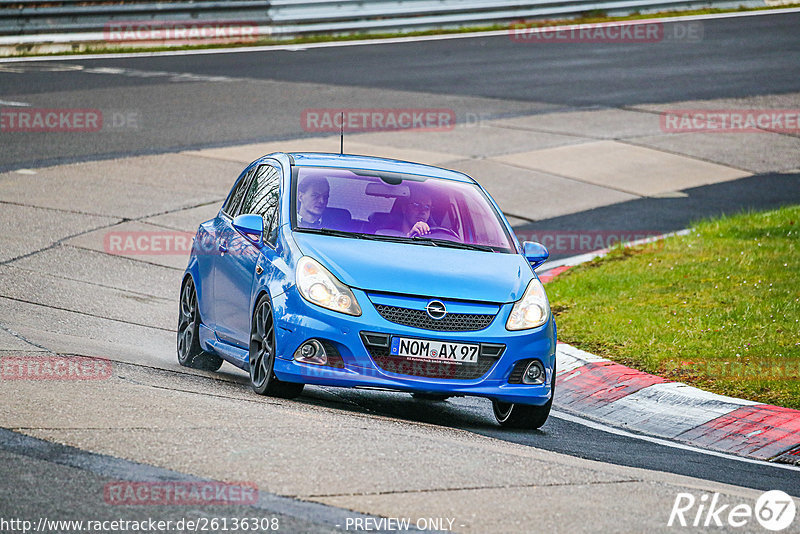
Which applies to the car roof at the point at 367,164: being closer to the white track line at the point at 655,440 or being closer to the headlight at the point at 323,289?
the headlight at the point at 323,289

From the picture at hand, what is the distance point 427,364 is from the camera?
25.1 ft

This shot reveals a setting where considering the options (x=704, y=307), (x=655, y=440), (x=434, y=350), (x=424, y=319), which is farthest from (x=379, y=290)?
(x=704, y=307)

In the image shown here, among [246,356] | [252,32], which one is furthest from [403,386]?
[252,32]

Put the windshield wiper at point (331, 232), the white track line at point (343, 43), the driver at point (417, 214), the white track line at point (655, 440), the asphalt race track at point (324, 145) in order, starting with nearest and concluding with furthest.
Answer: the asphalt race track at point (324, 145), the white track line at point (655, 440), the windshield wiper at point (331, 232), the driver at point (417, 214), the white track line at point (343, 43)

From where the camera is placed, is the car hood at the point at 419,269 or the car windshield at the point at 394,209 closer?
the car hood at the point at 419,269

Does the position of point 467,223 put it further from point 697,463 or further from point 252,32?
point 252,32

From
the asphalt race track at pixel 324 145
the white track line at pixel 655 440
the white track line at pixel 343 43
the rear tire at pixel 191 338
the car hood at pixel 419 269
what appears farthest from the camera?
the white track line at pixel 343 43

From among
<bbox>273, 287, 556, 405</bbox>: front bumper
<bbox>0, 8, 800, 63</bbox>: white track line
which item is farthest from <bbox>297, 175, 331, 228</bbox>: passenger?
<bbox>0, 8, 800, 63</bbox>: white track line

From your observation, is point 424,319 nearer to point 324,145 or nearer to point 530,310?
point 530,310

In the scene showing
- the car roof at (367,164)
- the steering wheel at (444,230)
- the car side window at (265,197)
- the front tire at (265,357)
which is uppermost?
the car roof at (367,164)

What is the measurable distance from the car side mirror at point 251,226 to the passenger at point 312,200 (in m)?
0.27

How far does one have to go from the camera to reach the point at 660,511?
5.78 m

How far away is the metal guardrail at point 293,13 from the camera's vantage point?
27.5 m

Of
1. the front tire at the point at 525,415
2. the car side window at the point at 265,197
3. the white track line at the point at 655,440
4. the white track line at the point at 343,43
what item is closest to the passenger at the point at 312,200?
the car side window at the point at 265,197
